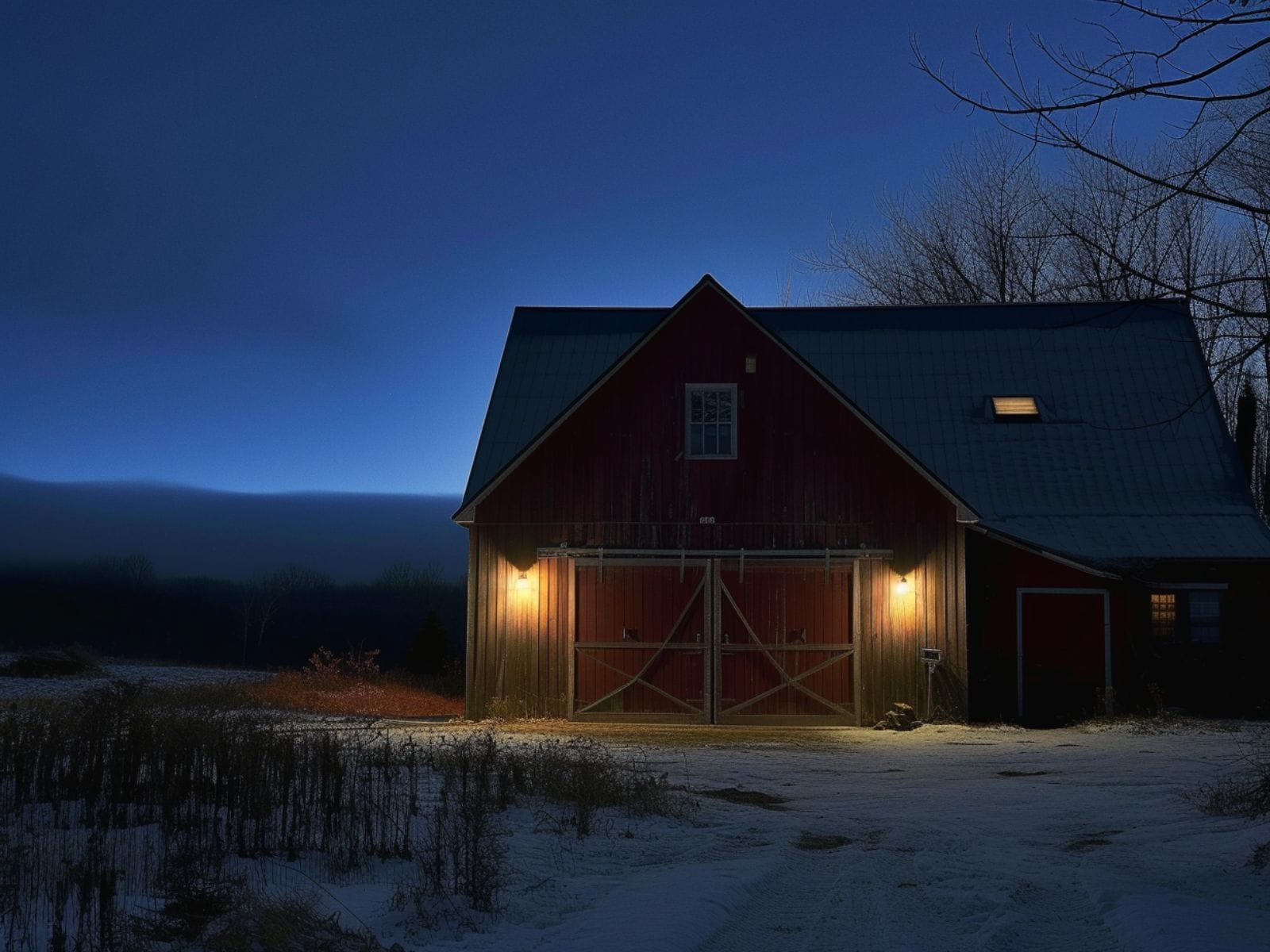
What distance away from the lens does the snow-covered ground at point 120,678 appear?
989 inches

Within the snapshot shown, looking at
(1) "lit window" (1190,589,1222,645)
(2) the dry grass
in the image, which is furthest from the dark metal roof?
(2) the dry grass

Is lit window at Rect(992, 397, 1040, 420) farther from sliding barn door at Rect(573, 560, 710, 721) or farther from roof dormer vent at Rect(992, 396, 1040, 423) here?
sliding barn door at Rect(573, 560, 710, 721)

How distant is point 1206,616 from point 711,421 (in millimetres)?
9925

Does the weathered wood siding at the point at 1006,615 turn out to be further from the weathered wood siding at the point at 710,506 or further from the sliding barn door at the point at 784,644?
the sliding barn door at the point at 784,644

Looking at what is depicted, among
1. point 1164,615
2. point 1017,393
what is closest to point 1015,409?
point 1017,393

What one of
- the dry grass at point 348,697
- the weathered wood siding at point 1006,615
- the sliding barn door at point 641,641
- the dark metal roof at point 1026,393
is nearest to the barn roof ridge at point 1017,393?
the dark metal roof at point 1026,393

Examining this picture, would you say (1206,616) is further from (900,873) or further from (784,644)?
(900,873)

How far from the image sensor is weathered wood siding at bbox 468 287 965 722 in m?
21.8

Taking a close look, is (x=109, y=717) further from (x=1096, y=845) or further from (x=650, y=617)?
(x=650, y=617)

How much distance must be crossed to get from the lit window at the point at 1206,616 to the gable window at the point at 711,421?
9.09 m

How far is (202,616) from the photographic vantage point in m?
67.3

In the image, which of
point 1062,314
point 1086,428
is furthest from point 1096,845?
point 1062,314

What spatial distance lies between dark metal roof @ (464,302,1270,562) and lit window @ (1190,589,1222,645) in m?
0.93

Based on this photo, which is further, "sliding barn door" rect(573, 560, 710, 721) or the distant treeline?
the distant treeline
